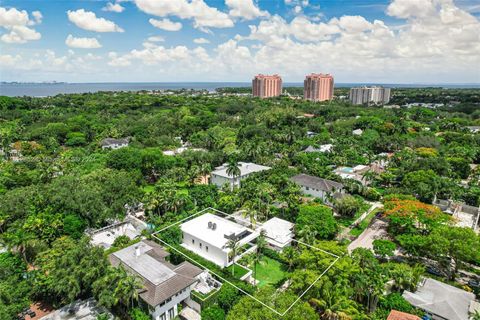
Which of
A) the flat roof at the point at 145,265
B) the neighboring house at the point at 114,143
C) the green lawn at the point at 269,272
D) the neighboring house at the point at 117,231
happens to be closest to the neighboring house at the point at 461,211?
the green lawn at the point at 269,272

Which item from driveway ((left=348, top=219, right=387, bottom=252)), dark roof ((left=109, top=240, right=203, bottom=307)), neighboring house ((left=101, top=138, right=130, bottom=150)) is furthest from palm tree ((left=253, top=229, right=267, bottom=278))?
neighboring house ((left=101, top=138, right=130, bottom=150))

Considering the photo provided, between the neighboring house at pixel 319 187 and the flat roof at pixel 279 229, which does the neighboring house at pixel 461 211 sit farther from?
the flat roof at pixel 279 229

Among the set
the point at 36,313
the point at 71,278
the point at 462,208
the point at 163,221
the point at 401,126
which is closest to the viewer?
the point at 71,278

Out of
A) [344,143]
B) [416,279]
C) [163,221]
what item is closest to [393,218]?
[416,279]

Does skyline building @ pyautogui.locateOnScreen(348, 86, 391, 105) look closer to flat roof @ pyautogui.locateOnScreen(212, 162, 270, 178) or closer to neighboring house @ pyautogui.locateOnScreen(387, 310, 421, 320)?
flat roof @ pyautogui.locateOnScreen(212, 162, 270, 178)

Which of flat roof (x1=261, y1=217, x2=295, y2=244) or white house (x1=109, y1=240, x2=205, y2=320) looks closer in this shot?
white house (x1=109, y1=240, x2=205, y2=320)

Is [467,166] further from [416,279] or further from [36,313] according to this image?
[36,313]

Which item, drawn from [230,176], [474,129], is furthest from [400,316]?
[474,129]
